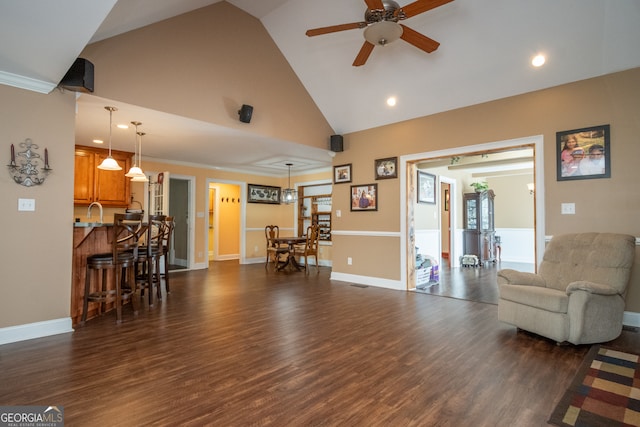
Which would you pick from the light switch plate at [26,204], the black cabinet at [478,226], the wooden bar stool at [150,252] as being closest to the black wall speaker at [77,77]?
the light switch plate at [26,204]

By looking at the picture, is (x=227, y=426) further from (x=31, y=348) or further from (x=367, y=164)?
(x=367, y=164)

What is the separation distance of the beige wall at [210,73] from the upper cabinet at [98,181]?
2607 millimetres

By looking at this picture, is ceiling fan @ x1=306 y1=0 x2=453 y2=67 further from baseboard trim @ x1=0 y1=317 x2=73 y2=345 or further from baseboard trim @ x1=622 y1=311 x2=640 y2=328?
baseboard trim @ x1=0 y1=317 x2=73 y2=345

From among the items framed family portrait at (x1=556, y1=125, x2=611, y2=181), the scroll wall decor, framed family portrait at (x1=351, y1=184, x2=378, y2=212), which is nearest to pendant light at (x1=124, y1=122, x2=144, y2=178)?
the scroll wall decor

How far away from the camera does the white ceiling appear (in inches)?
95.0

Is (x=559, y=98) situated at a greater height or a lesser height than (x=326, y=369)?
greater

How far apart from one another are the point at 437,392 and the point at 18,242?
140 inches

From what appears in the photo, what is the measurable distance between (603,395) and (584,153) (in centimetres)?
264

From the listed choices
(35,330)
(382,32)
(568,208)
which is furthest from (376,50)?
(35,330)

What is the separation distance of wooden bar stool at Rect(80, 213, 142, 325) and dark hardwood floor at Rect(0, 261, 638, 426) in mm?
246

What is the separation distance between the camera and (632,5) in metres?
2.86

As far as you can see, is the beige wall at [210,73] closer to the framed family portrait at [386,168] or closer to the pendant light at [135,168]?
the pendant light at [135,168]

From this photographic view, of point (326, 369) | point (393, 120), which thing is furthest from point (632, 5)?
point (326, 369)

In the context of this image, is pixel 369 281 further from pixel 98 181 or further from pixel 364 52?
pixel 98 181
